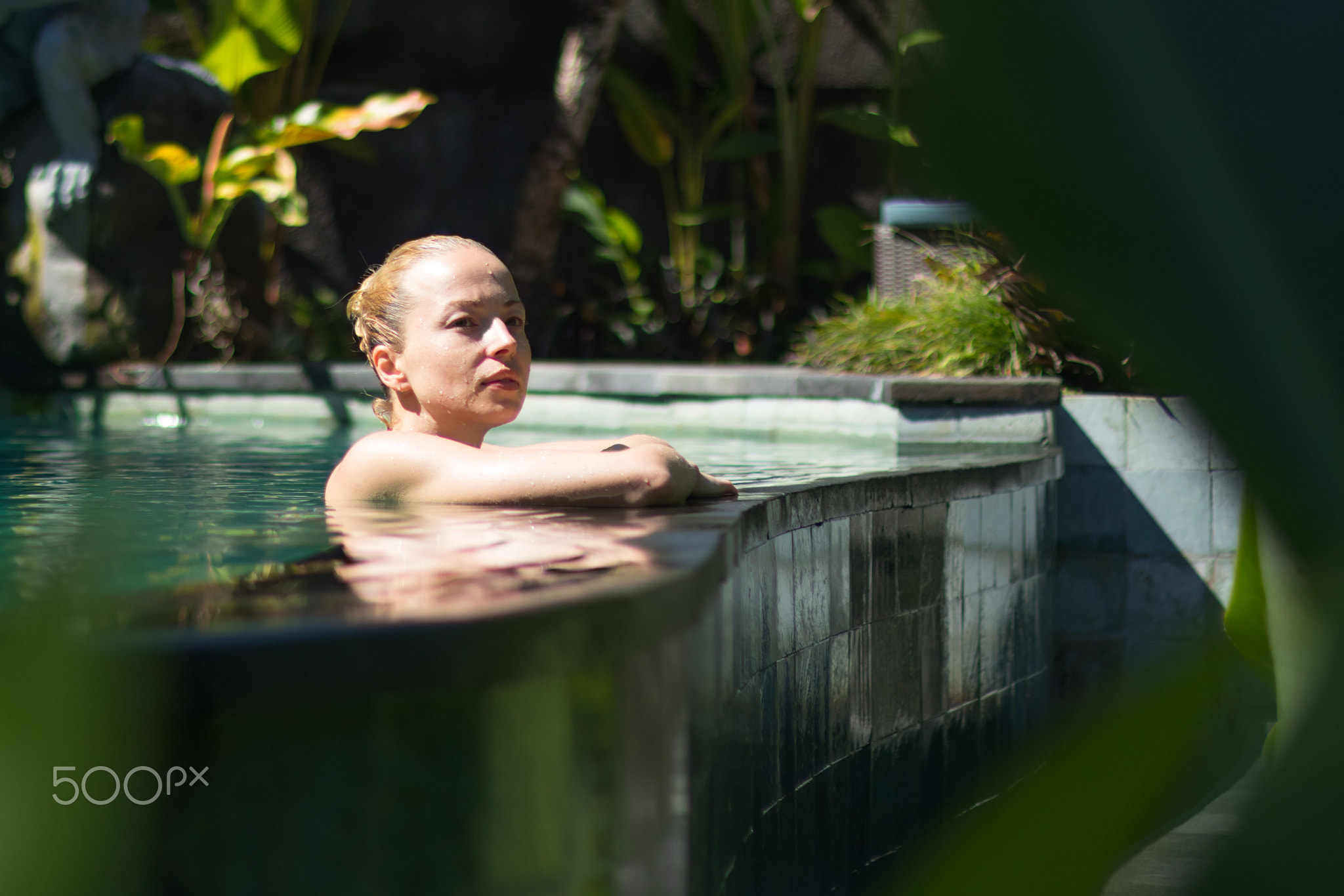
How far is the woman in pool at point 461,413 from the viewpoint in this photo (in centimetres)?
246

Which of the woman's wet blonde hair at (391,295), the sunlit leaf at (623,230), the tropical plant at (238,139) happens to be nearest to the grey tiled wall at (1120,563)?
the woman's wet blonde hair at (391,295)

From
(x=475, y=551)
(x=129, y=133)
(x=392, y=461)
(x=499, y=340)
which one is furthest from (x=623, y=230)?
(x=475, y=551)

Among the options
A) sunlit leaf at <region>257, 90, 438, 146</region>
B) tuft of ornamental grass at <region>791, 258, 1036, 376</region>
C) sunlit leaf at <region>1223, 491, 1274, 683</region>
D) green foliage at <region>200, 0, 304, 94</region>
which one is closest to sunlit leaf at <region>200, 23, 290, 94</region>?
green foliage at <region>200, 0, 304, 94</region>

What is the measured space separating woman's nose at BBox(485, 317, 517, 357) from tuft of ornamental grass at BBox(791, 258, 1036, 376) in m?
2.88

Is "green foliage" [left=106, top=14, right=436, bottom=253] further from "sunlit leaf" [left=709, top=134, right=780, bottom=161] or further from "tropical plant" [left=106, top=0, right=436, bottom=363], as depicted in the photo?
"sunlit leaf" [left=709, top=134, right=780, bottom=161]

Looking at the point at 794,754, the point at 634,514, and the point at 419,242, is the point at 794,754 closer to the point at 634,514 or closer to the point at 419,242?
the point at 634,514

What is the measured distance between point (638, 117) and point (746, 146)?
36.6 inches

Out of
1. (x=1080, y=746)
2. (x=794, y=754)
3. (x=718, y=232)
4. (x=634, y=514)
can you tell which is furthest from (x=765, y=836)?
(x=718, y=232)

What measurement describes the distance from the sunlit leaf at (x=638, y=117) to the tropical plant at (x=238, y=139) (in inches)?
85.3

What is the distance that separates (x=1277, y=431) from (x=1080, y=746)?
0.08 m

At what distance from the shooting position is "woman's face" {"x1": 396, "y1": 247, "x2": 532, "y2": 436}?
278cm

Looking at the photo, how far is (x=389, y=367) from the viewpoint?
2.92m

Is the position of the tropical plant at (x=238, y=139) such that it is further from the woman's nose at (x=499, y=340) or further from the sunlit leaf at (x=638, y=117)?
the woman's nose at (x=499, y=340)

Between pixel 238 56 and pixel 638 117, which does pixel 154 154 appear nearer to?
pixel 238 56
